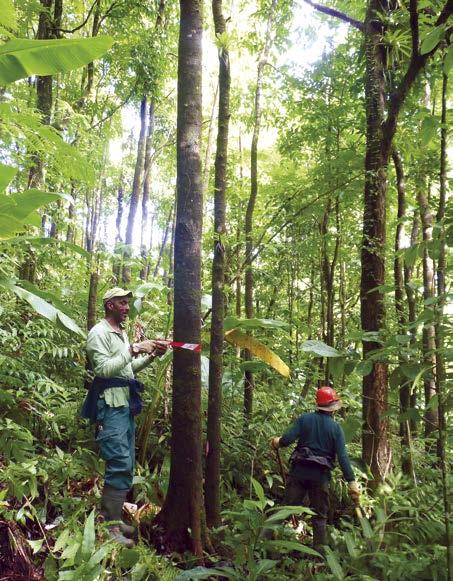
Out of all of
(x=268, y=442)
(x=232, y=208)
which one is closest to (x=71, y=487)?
(x=268, y=442)

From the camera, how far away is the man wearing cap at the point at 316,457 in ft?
15.2

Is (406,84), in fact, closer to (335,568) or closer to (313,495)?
(335,568)

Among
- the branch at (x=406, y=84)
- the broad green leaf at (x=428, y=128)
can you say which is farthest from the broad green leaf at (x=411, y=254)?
the branch at (x=406, y=84)

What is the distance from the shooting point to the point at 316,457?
4637 millimetres

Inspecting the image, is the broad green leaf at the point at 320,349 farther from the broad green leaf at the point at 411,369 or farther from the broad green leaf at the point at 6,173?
the broad green leaf at the point at 6,173

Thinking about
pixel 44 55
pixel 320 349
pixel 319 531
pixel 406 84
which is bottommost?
pixel 319 531

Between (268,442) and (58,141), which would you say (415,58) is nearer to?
(58,141)

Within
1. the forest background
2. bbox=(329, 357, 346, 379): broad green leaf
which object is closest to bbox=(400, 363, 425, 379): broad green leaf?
the forest background

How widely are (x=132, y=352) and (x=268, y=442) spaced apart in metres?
2.66

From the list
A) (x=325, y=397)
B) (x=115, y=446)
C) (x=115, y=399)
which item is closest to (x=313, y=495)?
(x=325, y=397)

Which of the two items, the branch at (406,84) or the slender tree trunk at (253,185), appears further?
the slender tree trunk at (253,185)

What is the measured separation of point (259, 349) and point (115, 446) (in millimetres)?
1882

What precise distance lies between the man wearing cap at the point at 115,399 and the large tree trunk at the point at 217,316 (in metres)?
0.60

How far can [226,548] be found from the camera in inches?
144
